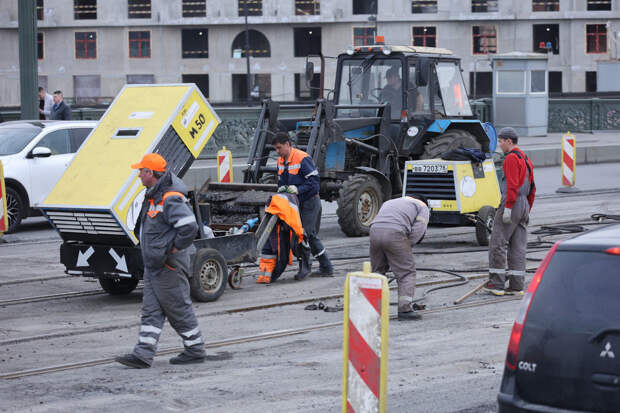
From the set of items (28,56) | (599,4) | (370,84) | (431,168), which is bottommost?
(431,168)

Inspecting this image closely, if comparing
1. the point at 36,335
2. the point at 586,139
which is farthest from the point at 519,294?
the point at 586,139

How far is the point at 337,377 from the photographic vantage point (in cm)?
794

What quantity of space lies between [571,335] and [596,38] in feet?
239

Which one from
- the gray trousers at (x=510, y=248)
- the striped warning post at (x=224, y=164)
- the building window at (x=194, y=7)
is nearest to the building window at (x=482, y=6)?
the building window at (x=194, y=7)

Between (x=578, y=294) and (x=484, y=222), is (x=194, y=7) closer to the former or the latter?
(x=484, y=222)

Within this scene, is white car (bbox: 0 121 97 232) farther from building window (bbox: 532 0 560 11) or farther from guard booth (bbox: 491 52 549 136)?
building window (bbox: 532 0 560 11)

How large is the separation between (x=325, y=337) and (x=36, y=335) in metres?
2.74

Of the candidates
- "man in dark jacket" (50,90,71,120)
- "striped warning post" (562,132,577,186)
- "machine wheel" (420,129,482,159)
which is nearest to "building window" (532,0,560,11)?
"striped warning post" (562,132,577,186)

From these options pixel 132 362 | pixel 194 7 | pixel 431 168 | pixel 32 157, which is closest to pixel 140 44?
pixel 194 7

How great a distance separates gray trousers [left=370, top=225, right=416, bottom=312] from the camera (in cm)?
998

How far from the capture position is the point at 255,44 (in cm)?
7456

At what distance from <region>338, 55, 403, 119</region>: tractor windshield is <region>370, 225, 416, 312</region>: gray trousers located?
24.8ft

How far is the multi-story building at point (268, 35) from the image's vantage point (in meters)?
73.2

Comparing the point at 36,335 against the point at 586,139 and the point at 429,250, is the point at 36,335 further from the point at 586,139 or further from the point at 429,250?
the point at 586,139
